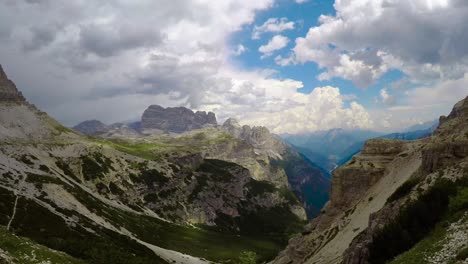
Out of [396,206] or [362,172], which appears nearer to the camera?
[396,206]

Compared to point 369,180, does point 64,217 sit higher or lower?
lower

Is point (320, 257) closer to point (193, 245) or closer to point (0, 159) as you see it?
point (193, 245)

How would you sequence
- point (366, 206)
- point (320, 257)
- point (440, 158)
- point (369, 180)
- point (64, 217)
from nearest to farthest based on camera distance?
point (440, 158), point (320, 257), point (366, 206), point (369, 180), point (64, 217)

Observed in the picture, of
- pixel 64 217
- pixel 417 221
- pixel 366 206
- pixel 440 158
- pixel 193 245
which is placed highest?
pixel 440 158

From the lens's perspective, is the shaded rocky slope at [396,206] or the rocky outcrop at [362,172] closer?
the shaded rocky slope at [396,206]

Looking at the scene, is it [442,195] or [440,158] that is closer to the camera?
[442,195]

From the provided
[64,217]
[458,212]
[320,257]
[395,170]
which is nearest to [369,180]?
[395,170]

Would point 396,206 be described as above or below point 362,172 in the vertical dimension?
below

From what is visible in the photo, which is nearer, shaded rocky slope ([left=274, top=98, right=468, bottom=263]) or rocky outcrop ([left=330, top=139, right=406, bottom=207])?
shaded rocky slope ([left=274, top=98, right=468, bottom=263])
